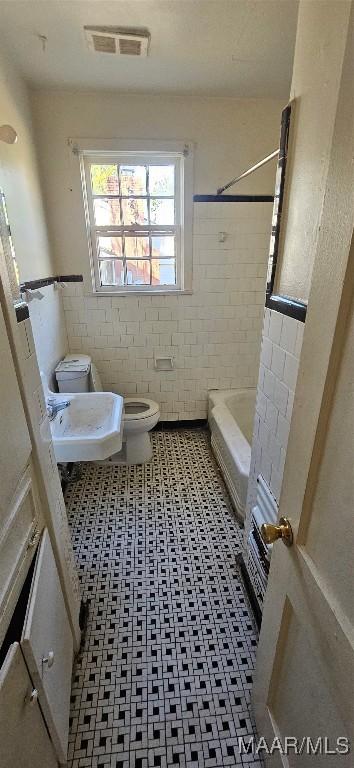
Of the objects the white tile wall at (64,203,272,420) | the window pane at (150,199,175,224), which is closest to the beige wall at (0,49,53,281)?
the white tile wall at (64,203,272,420)

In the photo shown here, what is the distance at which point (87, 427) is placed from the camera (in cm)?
186

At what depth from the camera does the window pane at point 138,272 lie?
103 inches

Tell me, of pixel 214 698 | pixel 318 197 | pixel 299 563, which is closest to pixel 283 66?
pixel 318 197

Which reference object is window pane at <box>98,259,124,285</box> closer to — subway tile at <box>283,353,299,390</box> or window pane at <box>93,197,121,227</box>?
window pane at <box>93,197,121,227</box>

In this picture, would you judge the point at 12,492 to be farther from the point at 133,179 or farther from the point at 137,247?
the point at 133,179

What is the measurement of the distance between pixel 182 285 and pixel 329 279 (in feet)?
7.07

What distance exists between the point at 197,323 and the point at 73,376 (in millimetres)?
1047

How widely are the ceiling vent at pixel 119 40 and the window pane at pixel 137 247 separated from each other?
1017 mm

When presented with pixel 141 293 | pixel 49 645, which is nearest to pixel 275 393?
pixel 49 645

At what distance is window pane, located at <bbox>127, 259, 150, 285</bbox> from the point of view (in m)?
2.61

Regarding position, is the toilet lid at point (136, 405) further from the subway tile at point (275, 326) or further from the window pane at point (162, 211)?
the subway tile at point (275, 326)

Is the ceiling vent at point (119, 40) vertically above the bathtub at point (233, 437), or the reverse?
the ceiling vent at point (119, 40)

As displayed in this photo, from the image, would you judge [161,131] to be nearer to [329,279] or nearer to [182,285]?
[182,285]

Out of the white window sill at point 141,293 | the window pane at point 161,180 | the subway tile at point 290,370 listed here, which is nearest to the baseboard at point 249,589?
the subway tile at point 290,370
